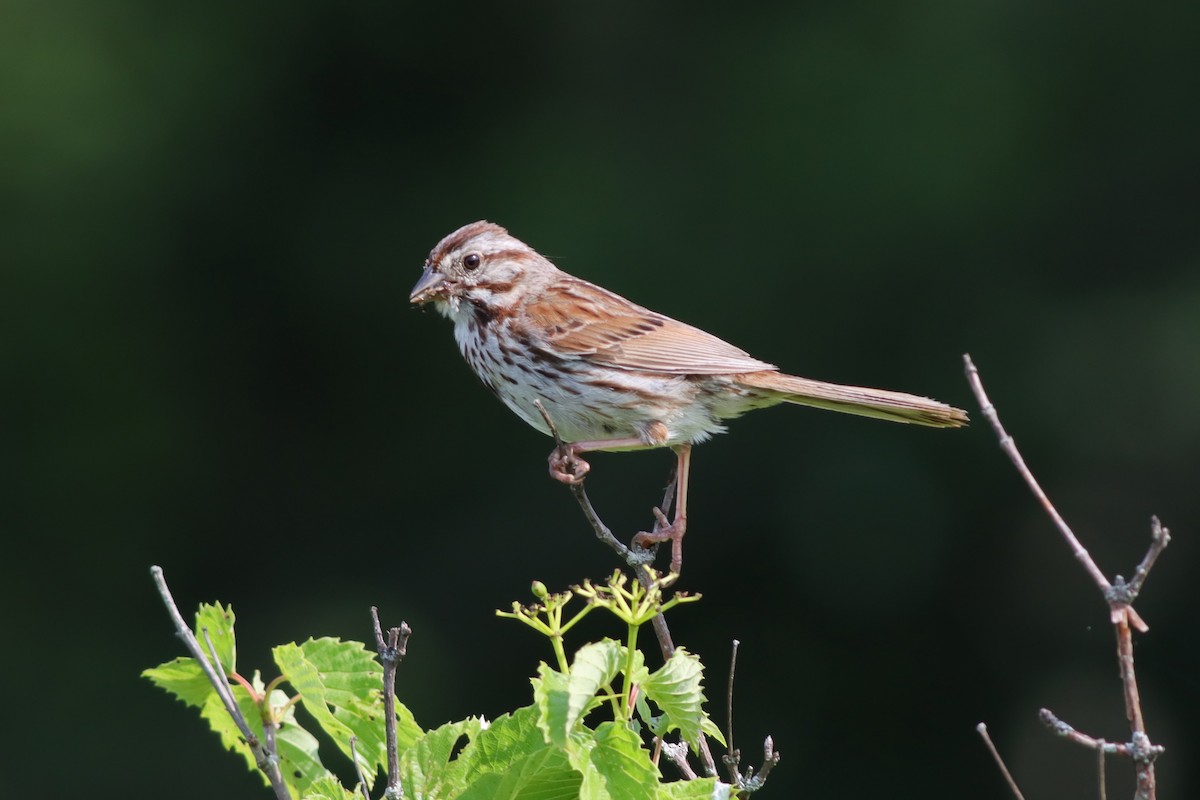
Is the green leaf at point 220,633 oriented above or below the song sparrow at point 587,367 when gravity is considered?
below

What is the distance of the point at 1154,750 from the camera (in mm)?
1604

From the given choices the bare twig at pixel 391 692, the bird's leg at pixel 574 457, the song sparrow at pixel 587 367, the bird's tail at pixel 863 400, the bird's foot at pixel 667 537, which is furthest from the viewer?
the song sparrow at pixel 587 367

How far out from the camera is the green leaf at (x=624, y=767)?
164 cm

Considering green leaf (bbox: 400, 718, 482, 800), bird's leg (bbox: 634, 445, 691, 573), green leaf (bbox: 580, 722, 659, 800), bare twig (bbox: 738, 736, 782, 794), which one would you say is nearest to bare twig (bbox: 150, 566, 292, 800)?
green leaf (bbox: 400, 718, 482, 800)

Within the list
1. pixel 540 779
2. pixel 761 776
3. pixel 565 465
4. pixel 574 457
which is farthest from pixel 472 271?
pixel 540 779

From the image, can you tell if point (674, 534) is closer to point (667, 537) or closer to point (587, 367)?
point (667, 537)

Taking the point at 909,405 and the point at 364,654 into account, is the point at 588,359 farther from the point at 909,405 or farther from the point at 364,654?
the point at 364,654

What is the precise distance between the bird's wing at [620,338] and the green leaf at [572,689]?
7.88 ft

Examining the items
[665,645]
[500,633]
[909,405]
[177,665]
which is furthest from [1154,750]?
[500,633]

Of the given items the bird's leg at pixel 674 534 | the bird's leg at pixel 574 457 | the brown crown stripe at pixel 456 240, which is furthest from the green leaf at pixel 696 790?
the brown crown stripe at pixel 456 240

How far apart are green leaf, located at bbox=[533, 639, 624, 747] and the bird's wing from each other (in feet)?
7.88

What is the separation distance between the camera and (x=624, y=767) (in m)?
1.65

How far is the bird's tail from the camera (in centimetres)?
371

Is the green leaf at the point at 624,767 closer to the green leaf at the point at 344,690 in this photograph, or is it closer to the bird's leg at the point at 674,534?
the green leaf at the point at 344,690
